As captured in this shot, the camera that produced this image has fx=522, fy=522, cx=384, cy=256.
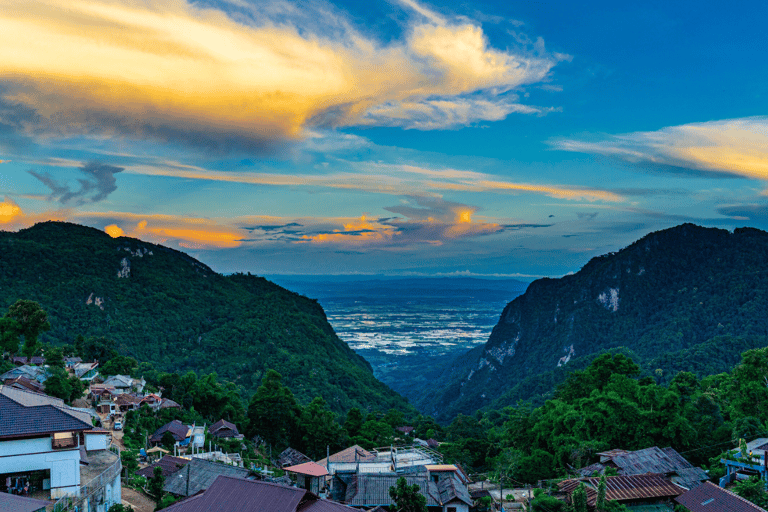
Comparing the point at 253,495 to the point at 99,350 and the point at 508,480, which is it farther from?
the point at 99,350

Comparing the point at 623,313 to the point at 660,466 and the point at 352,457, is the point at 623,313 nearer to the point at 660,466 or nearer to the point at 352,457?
the point at 660,466

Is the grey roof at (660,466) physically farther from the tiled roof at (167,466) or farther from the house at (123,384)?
the house at (123,384)

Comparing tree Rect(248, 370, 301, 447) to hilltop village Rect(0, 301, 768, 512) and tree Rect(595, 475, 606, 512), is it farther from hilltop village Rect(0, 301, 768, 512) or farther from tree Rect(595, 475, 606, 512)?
tree Rect(595, 475, 606, 512)

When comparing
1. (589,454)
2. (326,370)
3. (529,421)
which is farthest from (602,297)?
(589,454)

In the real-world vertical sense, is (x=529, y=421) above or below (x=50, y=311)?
below

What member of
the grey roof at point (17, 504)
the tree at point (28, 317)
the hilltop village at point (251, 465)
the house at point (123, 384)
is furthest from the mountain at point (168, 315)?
the grey roof at point (17, 504)

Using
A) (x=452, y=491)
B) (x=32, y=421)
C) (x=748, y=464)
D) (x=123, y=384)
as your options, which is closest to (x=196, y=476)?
(x=32, y=421)

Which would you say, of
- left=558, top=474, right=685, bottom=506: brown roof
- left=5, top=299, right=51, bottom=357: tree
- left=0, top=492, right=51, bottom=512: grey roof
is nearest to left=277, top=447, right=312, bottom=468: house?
left=558, top=474, right=685, bottom=506: brown roof
